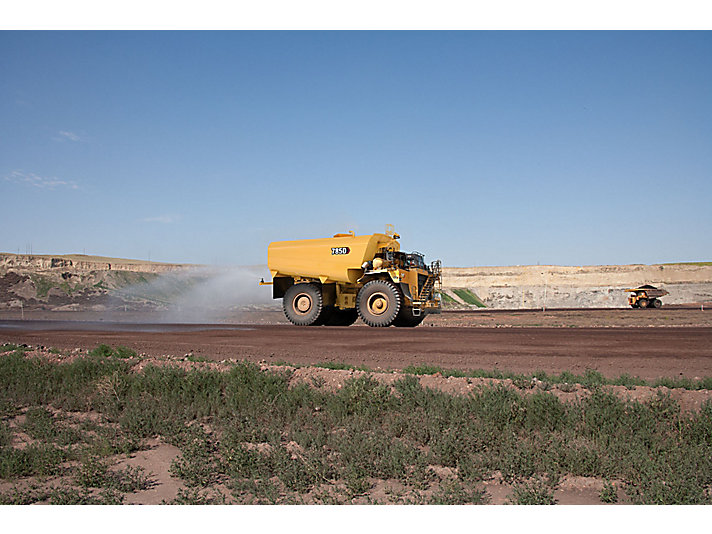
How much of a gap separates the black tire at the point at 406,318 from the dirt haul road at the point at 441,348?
2139mm

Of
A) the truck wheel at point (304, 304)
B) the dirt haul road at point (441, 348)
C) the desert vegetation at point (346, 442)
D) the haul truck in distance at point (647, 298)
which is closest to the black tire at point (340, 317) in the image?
the truck wheel at point (304, 304)

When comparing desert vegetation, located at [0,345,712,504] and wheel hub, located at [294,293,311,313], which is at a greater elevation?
wheel hub, located at [294,293,311,313]

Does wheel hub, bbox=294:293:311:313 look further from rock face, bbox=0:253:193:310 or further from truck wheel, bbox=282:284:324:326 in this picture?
rock face, bbox=0:253:193:310

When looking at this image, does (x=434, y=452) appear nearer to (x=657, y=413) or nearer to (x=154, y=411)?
(x=657, y=413)

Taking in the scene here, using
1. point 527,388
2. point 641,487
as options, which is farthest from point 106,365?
point 641,487

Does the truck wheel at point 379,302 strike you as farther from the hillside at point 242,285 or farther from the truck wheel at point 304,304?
the hillside at point 242,285

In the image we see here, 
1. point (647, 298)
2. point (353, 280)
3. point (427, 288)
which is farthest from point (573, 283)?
point (353, 280)

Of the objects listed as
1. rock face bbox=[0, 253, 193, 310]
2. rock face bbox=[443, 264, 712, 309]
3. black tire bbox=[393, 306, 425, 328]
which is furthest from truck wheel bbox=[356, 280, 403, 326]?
rock face bbox=[443, 264, 712, 309]

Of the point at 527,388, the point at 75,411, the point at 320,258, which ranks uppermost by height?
the point at 320,258

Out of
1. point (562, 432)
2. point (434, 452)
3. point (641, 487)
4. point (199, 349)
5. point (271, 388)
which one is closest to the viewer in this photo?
point (641, 487)

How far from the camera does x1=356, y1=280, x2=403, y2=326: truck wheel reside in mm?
19422

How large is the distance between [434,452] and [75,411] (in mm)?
6805

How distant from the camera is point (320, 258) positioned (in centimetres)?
2088

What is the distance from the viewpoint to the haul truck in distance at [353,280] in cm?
1986
